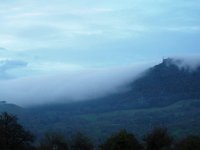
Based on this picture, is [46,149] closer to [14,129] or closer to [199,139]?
[14,129]

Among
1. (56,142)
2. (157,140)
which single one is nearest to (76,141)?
(56,142)

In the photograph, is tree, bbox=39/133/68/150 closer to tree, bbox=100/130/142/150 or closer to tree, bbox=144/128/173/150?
tree, bbox=100/130/142/150

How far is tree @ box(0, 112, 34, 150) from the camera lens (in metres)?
113

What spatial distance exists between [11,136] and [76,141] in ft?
91.9

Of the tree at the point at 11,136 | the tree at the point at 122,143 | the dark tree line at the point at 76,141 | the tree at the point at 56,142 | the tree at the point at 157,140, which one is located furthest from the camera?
the tree at the point at 56,142

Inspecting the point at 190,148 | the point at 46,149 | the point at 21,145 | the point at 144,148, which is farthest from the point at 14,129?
the point at 190,148

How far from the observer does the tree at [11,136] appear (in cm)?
11274

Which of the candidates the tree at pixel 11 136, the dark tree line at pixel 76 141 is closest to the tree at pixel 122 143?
the dark tree line at pixel 76 141

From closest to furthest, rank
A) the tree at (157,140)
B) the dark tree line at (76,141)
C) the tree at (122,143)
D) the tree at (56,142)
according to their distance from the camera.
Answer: the dark tree line at (76,141) < the tree at (122,143) < the tree at (157,140) < the tree at (56,142)

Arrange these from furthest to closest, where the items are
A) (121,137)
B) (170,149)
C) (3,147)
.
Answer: (170,149), (121,137), (3,147)

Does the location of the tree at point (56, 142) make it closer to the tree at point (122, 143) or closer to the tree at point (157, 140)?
the tree at point (122, 143)

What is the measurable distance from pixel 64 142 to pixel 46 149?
47.8 ft

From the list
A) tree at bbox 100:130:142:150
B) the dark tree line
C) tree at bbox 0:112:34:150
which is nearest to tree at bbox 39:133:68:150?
the dark tree line

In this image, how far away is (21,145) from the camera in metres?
114
